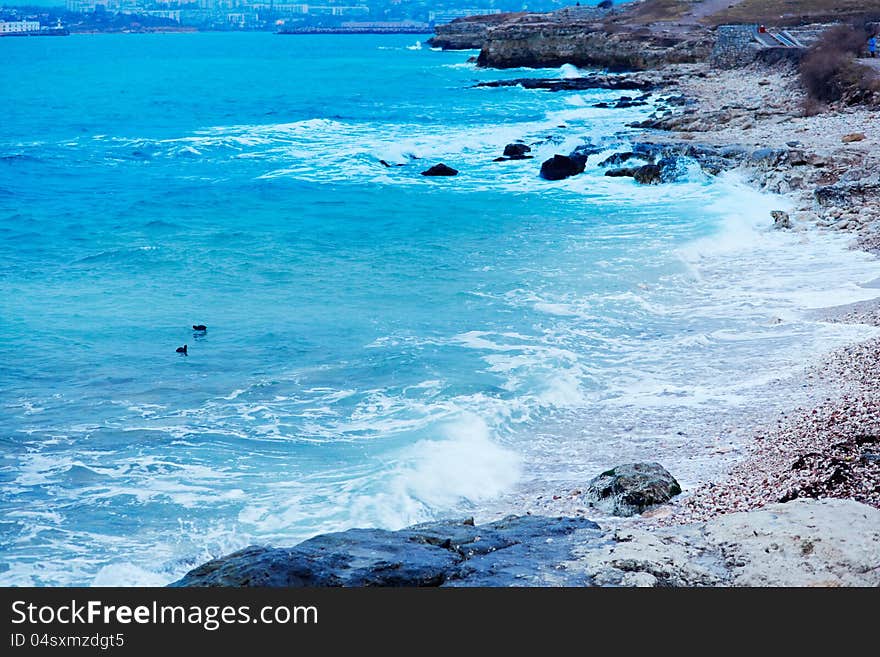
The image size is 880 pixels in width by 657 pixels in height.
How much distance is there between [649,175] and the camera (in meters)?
23.4

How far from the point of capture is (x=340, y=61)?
92.5m

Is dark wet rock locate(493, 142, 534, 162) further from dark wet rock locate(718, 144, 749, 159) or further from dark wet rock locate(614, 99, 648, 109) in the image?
dark wet rock locate(614, 99, 648, 109)

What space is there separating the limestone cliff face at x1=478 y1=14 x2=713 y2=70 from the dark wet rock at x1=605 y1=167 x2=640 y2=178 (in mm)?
32959

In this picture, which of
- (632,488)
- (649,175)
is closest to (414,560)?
(632,488)

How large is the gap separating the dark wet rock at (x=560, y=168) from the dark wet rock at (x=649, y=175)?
1975mm

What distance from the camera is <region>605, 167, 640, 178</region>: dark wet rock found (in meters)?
24.1

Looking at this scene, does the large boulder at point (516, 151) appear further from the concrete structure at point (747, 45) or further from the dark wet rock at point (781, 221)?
the concrete structure at point (747, 45)

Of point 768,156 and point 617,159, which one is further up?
point 768,156

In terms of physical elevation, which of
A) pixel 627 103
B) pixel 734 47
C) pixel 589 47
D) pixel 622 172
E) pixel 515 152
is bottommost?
pixel 622 172

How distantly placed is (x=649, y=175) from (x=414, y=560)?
64.7ft

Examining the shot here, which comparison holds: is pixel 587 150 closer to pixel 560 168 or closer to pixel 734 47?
pixel 560 168

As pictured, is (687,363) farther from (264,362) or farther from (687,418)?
(264,362)

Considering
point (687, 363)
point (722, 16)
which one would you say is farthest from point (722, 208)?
point (722, 16)

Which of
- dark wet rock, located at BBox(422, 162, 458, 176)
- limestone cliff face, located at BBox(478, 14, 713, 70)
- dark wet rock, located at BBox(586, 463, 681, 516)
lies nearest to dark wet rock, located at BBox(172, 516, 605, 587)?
dark wet rock, located at BBox(586, 463, 681, 516)
